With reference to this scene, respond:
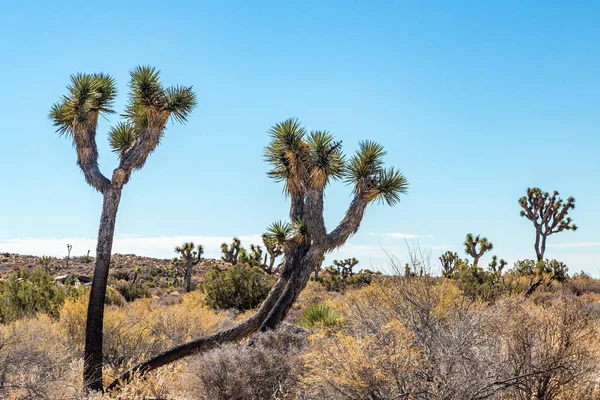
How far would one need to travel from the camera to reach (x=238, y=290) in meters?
24.3

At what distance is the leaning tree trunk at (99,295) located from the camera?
12.5 metres

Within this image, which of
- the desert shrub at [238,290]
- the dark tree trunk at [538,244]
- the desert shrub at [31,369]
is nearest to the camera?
the desert shrub at [31,369]

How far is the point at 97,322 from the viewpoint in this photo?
13.1 metres

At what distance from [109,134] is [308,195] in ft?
→ 18.0

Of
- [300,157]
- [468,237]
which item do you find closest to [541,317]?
[300,157]

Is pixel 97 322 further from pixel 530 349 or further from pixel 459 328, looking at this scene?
pixel 530 349

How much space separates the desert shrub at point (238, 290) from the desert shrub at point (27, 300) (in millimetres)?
5748

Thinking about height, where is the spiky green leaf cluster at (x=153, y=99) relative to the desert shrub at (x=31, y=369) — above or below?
above

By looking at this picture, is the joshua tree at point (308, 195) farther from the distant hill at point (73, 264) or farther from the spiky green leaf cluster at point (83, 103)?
the distant hill at point (73, 264)

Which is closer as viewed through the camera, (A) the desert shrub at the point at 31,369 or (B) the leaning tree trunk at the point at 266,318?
(A) the desert shrub at the point at 31,369

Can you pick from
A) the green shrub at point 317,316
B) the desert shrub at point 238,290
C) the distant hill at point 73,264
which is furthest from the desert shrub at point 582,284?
the distant hill at point 73,264

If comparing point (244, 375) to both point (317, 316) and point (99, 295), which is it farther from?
point (317, 316)

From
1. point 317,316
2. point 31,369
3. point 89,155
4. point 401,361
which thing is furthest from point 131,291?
point 401,361

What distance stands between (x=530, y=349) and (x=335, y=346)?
2.77 metres
